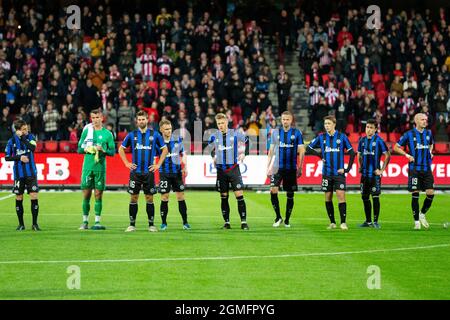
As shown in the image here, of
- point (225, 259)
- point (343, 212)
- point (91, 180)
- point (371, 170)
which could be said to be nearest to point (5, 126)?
point (91, 180)

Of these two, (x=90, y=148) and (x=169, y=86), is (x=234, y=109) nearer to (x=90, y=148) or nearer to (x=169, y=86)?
(x=169, y=86)

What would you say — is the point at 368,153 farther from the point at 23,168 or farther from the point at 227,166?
the point at 23,168

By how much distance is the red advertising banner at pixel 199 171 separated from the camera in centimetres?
2819

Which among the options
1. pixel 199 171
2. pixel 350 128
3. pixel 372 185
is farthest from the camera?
pixel 350 128

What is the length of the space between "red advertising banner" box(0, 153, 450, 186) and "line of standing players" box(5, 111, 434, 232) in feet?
33.3

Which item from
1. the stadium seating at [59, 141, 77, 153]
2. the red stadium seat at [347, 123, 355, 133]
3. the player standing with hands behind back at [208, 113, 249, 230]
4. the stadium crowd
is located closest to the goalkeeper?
the player standing with hands behind back at [208, 113, 249, 230]

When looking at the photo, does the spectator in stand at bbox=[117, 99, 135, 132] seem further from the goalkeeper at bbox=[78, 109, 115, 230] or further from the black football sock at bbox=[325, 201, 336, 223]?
the black football sock at bbox=[325, 201, 336, 223]

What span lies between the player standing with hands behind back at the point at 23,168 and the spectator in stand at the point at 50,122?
478 inches

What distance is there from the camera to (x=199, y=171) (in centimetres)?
2822

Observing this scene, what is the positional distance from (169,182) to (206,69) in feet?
50.0

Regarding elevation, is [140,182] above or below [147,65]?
below

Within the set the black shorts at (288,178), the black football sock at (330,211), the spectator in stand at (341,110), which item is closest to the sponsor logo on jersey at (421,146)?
the black football sock at (330,211)

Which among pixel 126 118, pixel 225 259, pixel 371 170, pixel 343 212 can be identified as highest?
pixel 126 118
